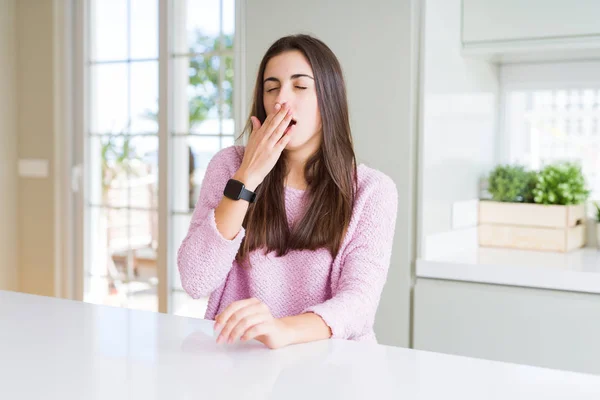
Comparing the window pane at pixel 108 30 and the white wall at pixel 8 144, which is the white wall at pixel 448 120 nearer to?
the window pane at pixel 108 30

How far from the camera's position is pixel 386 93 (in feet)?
7.61

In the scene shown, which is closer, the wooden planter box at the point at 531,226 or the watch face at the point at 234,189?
the watch face at the point at 234,189

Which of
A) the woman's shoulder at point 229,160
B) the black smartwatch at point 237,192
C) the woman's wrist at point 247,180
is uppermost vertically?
the woman's shoulder at point 229,160

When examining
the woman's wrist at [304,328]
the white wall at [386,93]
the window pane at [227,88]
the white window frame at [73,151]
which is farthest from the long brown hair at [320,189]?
the white window frame at [73,151]

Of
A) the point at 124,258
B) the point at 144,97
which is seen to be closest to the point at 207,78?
the point at 144,97

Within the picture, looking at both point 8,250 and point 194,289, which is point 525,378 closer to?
point 194,289

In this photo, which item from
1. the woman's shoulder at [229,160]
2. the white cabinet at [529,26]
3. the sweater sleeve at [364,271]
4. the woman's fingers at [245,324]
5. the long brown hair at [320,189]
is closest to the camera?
the woman's fingers at [245,324]

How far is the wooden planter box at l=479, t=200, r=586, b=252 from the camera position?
2480 mm

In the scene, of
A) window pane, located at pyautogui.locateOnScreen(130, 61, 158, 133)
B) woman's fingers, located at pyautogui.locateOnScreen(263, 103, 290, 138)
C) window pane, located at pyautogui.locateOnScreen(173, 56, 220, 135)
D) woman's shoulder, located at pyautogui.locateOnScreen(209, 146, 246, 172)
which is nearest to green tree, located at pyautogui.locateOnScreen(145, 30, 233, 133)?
window pane, located at pyautogui.locateOnScreen(173, 56, 220, 135)

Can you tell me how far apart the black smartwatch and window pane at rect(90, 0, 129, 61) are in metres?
2.40

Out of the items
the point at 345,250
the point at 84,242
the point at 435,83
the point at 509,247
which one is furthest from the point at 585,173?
the point at 84,242

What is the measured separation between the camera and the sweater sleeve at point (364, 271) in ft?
4.38

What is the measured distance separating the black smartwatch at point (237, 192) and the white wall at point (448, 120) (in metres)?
0.93

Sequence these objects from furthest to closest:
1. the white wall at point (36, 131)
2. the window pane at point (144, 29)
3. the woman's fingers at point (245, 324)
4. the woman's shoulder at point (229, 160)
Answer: the white wall at point (36, 131), the window pane at point (144, 29), the woman's shoulder at point (229, 160), the woman's fingers at point (245, 324)
